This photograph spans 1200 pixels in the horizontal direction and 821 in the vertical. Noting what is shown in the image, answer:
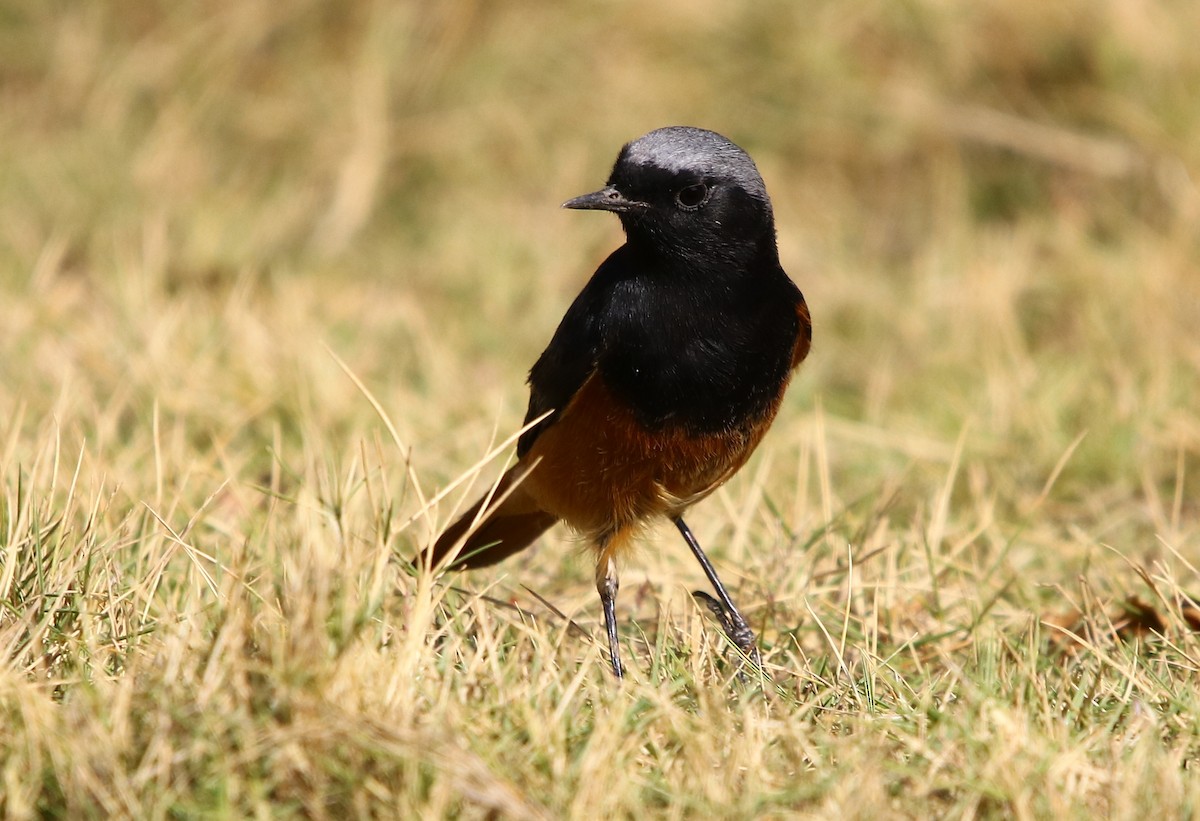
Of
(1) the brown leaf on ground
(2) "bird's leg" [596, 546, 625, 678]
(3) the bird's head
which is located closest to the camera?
(1) the brown leaf on ground

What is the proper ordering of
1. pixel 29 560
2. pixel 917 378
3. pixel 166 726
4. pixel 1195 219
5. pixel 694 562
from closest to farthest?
pixel 166 726, pixel 29 560, pixel 694 562, pixel 917 378, pixel 1195 219

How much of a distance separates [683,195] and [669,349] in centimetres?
42

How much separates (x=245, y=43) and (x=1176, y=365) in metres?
5.50

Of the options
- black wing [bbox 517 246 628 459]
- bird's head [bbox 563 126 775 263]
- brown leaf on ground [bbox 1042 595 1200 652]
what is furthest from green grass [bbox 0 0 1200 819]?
bird's head [bbox 563 126 775 263]

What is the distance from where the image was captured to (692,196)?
13.0 ft

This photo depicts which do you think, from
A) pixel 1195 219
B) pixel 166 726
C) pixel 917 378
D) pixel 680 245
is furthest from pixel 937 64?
pixel 166 726

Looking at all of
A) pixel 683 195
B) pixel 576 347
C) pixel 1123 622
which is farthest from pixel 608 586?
pixel 1123 622

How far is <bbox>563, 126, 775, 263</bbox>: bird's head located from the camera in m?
3.92

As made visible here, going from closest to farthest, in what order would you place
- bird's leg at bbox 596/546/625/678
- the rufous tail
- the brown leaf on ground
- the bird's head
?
the brown leaf on ground, bird's leg at bbox 596/546/625/678, the bird's head, the rufous tail

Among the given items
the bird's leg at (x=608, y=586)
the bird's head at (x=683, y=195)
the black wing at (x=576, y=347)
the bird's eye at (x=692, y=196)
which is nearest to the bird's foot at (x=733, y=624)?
the bird's leg at (x=608, y=586)

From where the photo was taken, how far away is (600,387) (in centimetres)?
399

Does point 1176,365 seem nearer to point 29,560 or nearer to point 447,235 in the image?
point 447,235

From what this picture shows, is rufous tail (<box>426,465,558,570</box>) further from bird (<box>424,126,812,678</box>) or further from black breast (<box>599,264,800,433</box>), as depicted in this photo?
black breast (<box>599,264,800,433</box>)

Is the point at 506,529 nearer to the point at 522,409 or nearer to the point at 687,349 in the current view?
the point at 687,349
